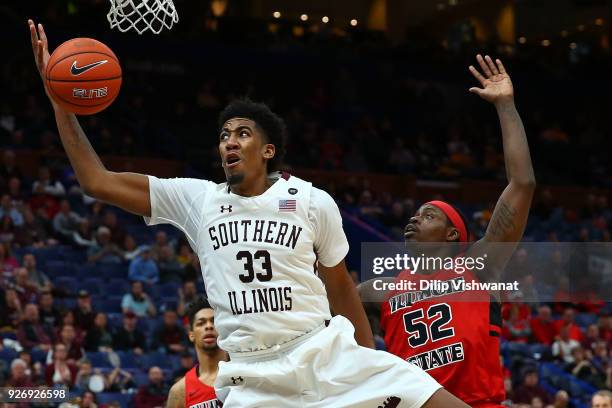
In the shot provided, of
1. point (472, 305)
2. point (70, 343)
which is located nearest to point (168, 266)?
point (70, 343)

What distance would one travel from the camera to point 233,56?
73.9 feet

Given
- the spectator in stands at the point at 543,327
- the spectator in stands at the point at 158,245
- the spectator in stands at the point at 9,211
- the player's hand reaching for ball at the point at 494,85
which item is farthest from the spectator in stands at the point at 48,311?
the player's hand reaching for ball at the point at 494,85

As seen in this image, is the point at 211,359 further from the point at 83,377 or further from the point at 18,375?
the point at 83,377

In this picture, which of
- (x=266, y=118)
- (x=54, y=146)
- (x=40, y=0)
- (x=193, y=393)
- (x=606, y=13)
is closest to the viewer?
(x=266, y=118)

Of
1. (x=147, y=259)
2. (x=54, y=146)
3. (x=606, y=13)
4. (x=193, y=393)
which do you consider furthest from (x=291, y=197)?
(x=606, y=13)

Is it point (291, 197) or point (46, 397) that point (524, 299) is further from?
point (291, 197)

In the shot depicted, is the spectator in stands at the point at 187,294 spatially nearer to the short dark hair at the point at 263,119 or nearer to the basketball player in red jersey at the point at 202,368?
the basketball player in red jersey at the point at 202,368

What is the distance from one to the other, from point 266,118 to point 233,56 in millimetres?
17771

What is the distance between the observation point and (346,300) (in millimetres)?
5074

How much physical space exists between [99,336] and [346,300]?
7898 millimetres

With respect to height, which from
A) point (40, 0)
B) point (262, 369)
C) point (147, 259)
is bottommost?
point (147, 259)

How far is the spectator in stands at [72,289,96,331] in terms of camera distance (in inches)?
494

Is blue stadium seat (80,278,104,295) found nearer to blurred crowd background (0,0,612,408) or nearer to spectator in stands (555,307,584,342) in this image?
blurred crowd background (0,0,612,408)

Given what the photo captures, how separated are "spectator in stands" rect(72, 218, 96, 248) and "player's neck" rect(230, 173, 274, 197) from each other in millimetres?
10473
